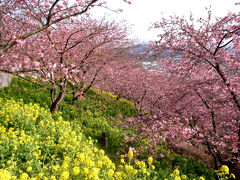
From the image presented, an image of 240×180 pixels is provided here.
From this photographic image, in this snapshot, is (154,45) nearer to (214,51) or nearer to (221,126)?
(214,51)

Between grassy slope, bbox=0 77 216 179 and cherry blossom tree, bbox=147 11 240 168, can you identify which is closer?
cherry blossom tree, bbox=147 11 240 168

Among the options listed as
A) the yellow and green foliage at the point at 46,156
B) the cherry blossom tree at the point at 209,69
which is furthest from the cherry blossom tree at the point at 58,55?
the cherry blossom tree at the point at 209,69

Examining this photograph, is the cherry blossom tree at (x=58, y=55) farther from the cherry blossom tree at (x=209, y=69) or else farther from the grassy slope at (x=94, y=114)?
the cherry blossom tree at (x=209, y=69)

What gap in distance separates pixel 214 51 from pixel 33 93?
10972 millimetres

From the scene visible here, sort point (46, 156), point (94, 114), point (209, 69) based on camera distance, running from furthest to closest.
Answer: point (94, 114), point (209, 69), point (46, 156)

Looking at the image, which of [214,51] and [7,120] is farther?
[7,120]

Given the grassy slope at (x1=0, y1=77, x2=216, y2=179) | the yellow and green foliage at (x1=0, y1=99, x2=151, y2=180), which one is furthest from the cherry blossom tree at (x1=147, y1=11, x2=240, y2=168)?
the yellow and green foliage at (x1=0, y1=99, x2=151, y2=180)

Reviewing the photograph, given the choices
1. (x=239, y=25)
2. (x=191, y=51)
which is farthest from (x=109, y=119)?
(x=239, y=25)

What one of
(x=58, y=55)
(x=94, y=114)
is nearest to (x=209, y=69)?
(x=58, y=55)

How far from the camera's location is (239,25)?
17.2ft

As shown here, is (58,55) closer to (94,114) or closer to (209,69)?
(209,69)

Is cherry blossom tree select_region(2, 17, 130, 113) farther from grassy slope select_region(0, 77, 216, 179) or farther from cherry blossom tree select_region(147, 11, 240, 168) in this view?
cherry blossom tree select_region(147, 11, 240, 168)

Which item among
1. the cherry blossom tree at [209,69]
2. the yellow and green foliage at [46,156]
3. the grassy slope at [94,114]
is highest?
the cherry blossom tree at [209,69]

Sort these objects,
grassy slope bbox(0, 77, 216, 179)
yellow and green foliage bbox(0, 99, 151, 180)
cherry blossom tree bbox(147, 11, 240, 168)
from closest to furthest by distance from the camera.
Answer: yellow and green foliage bbox(0, 99, 151, 180), cherry blossom tree bbox(147, 11, 240, 168), grassy slope bbox(0, 77, 216, 179)
